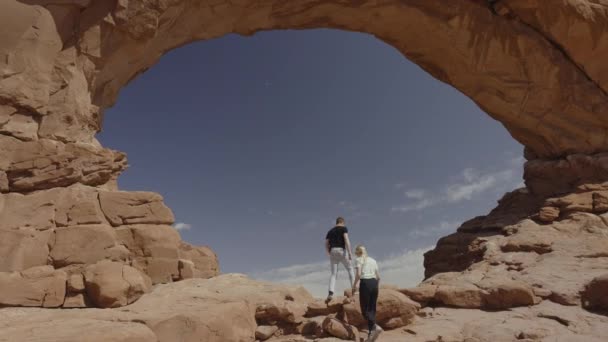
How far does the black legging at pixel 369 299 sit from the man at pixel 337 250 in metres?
1.30

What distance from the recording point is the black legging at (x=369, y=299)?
7570 millimetres

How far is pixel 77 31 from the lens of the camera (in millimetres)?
10953

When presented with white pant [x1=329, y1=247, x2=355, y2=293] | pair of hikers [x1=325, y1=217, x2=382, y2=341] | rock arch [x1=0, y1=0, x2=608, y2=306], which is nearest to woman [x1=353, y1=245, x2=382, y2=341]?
pair of hikers [x1=325, y1=217, x2=382, y2=341]

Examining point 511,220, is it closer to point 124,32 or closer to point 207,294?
point 207,294

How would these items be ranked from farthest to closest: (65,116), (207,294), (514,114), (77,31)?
1. (514,114)
2. (77,31)
3. (65,116)
4. (207,294)

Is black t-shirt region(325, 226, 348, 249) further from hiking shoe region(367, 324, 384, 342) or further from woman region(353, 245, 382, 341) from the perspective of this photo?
hiking shoe region(367, 324, 384, 342)

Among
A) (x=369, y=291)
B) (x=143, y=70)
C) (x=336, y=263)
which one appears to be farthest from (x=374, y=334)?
(x=143, y=70)

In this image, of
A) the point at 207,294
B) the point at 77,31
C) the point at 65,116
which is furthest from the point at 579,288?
the point at 77,31

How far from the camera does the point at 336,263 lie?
30.7ft

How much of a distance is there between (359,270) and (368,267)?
0.85 feet

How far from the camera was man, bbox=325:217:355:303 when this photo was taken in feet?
30.2

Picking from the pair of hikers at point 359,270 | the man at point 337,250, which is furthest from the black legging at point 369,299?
the man at point 337,250

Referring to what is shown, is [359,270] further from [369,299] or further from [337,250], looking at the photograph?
[337,250]

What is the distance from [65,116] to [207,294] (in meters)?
6.23
